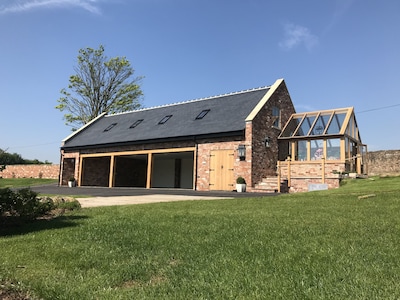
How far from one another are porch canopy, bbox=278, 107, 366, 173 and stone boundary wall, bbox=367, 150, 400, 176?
264cm

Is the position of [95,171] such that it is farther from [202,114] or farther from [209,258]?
[209,258]

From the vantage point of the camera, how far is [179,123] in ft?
70.9

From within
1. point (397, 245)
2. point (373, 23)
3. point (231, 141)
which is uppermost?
point (373, 23)

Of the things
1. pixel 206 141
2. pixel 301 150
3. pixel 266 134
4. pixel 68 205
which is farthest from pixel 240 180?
pixel 68 205

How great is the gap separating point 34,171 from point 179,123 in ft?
75.9

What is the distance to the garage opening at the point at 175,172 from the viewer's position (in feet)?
90.3

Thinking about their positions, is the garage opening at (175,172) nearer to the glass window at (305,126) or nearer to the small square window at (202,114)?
the small square window at (202,114)

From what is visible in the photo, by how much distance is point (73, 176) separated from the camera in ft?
89.2

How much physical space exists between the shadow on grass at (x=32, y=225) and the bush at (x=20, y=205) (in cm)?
17

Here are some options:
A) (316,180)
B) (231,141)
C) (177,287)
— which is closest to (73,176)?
(231,141)

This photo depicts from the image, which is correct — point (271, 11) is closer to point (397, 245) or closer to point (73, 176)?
point (397, 245)

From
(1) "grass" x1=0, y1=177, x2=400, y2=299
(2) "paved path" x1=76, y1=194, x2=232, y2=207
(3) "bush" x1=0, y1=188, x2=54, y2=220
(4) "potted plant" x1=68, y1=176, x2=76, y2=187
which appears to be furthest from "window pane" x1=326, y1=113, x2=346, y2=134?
(4) "potted plant" x1=68, y1=176, x2=76, y2=187

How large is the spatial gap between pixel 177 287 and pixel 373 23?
48.0ft

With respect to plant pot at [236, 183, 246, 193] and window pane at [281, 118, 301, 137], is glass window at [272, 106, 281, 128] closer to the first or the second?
window pane at [281, 118, 301, 137]
